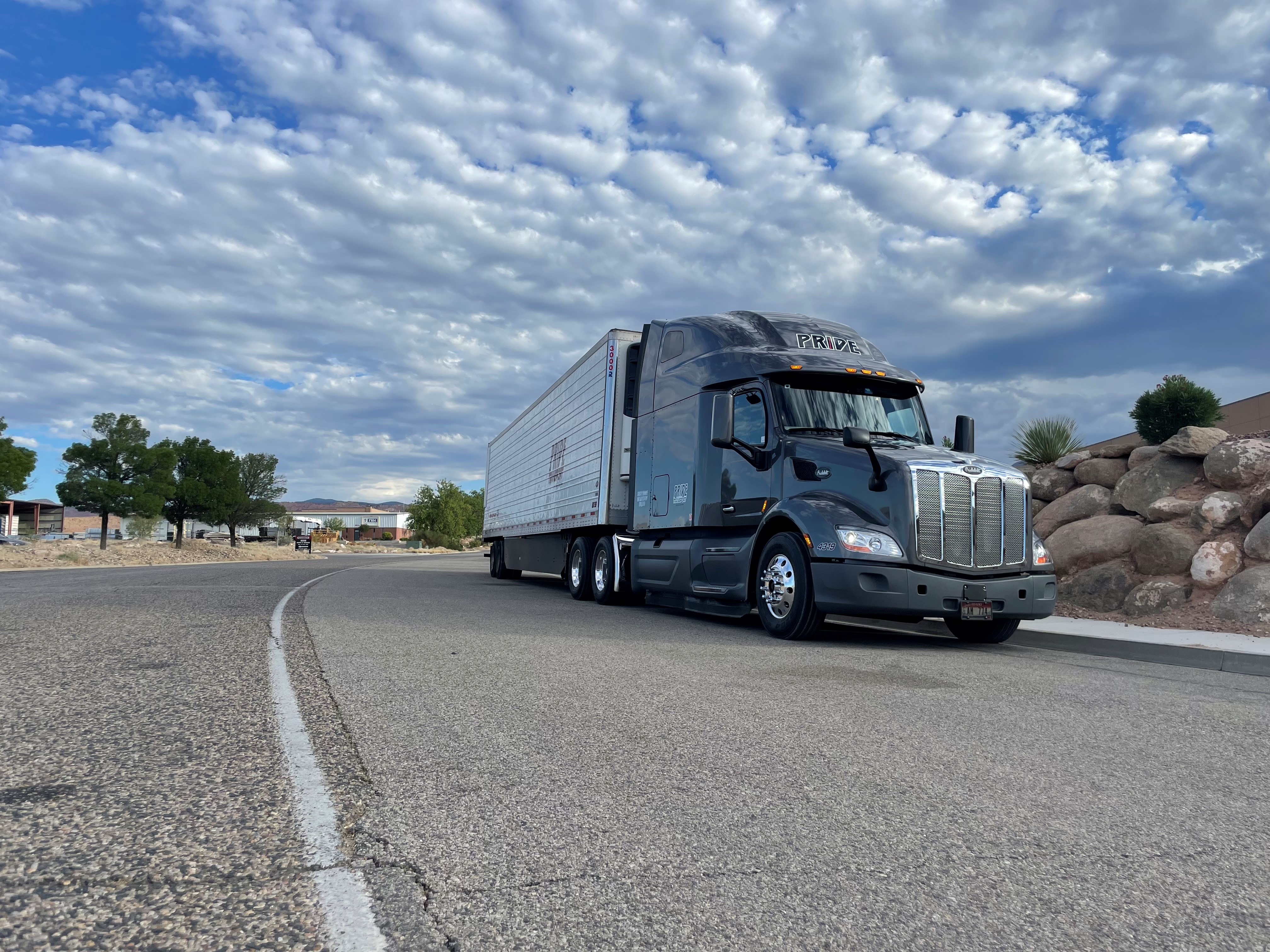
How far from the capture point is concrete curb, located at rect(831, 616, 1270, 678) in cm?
796

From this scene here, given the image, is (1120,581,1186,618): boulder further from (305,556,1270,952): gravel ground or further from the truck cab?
(305,556,1270,952): gravel ground

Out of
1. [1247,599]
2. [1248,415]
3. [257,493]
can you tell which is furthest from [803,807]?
[257,493]

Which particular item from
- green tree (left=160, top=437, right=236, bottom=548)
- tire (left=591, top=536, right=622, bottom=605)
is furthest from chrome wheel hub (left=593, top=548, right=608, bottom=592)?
green tree (left=160, top=437, right=236, bottom=548)

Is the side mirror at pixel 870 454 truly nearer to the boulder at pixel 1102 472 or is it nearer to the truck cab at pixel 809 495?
the truck cab at pixel 809 495

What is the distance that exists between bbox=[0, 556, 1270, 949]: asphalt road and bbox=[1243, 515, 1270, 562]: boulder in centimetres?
448

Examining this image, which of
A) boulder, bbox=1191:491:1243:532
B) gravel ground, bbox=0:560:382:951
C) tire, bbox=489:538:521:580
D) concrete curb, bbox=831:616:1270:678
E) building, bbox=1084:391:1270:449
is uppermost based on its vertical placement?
building, bbox=1084:391:1270:449

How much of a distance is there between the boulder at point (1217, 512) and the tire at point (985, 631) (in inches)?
139

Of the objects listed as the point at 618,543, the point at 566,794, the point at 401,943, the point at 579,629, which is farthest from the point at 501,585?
the point at 401,943

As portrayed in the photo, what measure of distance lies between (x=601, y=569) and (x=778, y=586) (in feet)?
→ 17.1

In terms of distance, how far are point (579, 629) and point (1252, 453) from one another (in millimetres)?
9386

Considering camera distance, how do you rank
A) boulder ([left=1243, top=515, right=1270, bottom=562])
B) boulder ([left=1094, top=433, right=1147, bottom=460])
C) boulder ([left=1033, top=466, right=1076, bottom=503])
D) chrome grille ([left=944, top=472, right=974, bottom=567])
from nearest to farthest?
chrome grille ([left=944, top=472, right=974, bottom=567]), boulder ([left=1243, top=515, right=1270, bottom=562]), boulder ([left=1094, top=433, right=1147, bottom=460]), boulder ([left=1033, top=466, right=1076, bottom=503])

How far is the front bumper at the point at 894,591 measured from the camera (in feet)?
28.8

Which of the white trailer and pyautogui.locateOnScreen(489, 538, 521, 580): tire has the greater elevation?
the white trailer

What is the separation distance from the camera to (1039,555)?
31.2 ft
